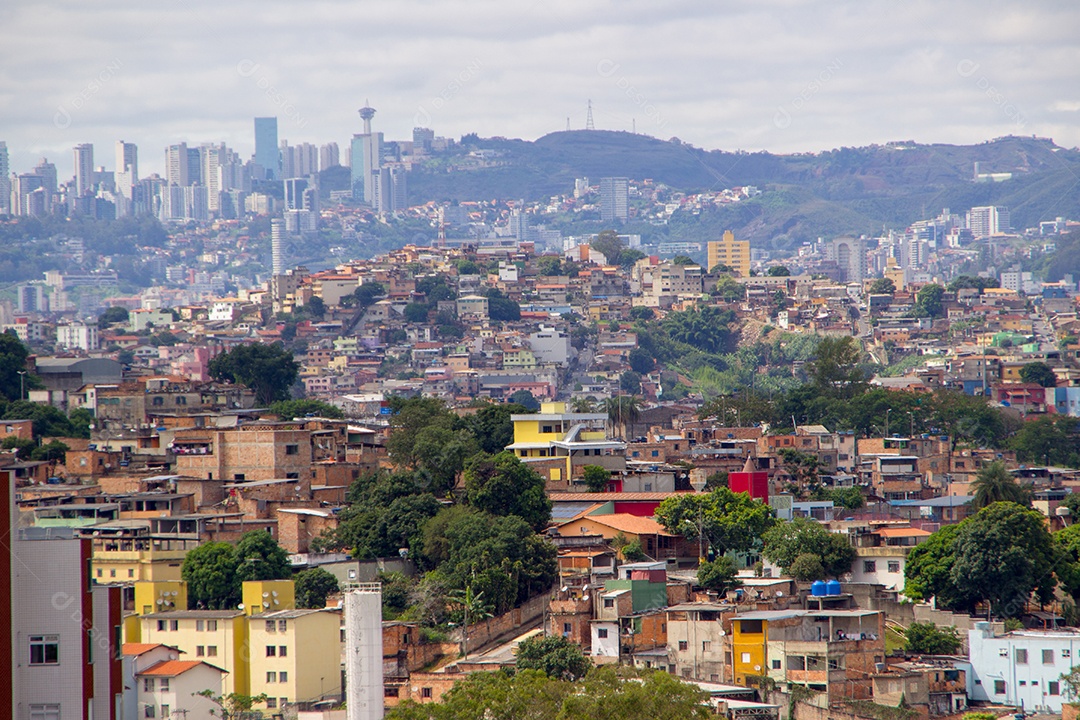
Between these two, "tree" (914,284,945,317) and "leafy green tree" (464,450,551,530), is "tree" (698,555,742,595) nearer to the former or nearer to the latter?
"leafy green tree" (464,450,551,530)

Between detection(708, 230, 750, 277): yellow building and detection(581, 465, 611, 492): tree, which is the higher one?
detection(708, 230, 750, 277): yellow building

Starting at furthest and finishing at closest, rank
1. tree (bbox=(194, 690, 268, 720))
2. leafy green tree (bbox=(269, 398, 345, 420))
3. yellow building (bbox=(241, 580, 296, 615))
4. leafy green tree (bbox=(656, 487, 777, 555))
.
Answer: leafy green tree (bbox=(269, 398, 345, 420)) → leafy green tree (bbox=(656, 487, 777, 555)) → yellow building (bbox=(241, 580, 296, 615)) → tree (bbox=(194, 690, 268, 720))

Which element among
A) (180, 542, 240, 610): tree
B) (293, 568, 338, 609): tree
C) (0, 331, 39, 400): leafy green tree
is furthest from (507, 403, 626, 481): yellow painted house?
(0, 331, 39, 400): leafy green tree

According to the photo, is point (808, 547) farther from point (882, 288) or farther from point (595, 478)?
point (882, 288)

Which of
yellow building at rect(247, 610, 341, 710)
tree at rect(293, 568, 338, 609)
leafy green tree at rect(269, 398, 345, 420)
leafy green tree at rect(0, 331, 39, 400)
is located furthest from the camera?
leafy green tree at rect(0, 331, 39, 400)

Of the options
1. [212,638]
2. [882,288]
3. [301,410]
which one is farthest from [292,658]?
[882,288]

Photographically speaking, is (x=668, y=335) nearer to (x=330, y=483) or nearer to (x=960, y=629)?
(x=330, y=483)
